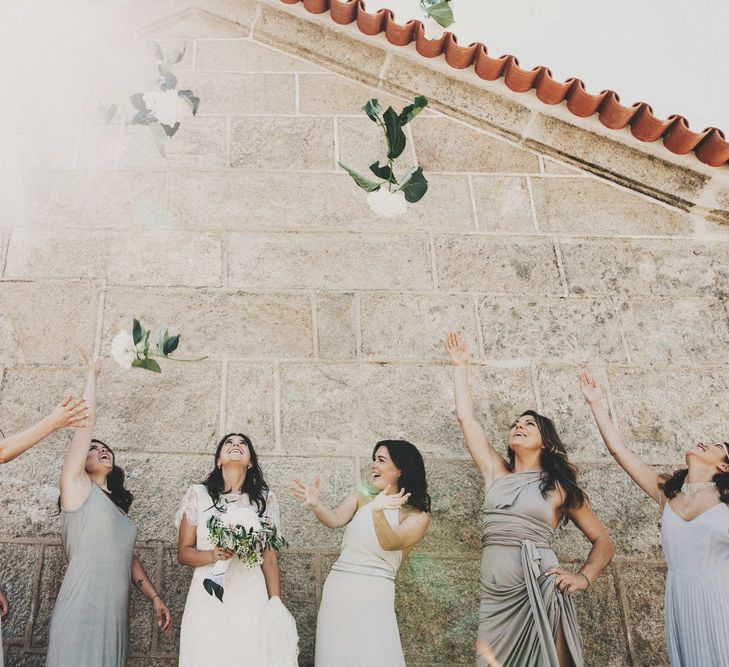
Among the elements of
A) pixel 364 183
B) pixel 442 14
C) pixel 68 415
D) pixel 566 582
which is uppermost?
pixel 442 14

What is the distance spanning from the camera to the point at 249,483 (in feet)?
13.8

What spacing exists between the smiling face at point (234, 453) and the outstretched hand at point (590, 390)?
1.97 meters

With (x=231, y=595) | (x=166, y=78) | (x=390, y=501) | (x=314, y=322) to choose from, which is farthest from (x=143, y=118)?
(x=231, y=595)

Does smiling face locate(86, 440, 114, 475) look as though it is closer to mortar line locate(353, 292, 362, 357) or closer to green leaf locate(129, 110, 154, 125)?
mortar line locate(353, 292, 362, 357)

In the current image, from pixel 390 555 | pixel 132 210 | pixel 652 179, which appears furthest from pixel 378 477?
pixel 652 179

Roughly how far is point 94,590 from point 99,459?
2.40ft

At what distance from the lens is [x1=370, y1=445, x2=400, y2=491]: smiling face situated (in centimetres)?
422

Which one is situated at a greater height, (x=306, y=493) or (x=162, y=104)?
(x=162, y=104)

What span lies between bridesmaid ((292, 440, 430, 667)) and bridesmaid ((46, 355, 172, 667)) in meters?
0.89

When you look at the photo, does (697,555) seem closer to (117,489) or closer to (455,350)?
(455,350)

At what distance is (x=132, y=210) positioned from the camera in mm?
5340

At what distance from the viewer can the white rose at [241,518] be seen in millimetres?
3680

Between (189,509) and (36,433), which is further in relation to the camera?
(189,509)

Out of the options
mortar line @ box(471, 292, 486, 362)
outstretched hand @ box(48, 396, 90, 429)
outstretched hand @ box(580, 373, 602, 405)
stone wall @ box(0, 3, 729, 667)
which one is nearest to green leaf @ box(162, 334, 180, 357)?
outstretched hand @ box(48, 396, 90, 429)
